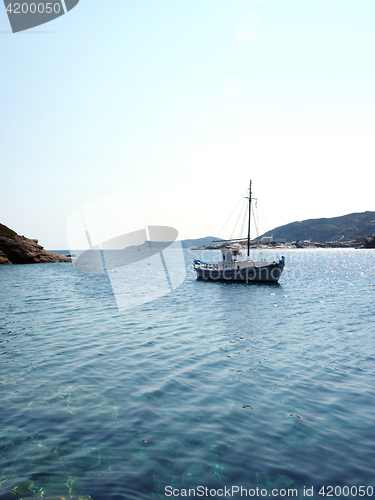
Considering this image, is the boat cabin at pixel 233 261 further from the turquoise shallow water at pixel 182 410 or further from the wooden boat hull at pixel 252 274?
the turquoise shallow water at pixel 182 410

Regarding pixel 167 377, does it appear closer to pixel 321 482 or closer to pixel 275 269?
pixel 321 482

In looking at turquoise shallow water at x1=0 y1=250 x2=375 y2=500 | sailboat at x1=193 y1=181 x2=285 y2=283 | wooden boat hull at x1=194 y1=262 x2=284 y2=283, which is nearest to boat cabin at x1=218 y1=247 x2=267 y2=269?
sailboat at x1=193 y1=181 x2=285 y2=283

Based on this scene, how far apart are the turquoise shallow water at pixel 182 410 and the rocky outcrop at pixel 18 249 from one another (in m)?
84.3

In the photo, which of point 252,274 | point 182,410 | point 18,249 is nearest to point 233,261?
point 252,274

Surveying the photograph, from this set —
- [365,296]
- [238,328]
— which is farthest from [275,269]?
[238,328]

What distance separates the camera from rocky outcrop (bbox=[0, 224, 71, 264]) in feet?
293

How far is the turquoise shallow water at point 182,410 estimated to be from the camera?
577cm

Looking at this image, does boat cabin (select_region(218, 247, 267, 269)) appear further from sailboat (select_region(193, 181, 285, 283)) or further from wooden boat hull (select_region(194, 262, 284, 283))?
wooden boat hull (select_region(194, 262, 284, 283))

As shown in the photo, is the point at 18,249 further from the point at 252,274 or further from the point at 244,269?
the point at 252,274

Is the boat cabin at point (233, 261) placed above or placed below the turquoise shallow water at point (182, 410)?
above

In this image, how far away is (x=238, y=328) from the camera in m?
19.1

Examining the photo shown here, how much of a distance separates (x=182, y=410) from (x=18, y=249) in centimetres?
9914

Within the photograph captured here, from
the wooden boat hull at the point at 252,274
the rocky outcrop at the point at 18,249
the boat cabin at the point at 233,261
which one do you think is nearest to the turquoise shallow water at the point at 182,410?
the wooden boat hull at the point at 252,274

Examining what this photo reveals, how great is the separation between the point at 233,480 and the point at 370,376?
8.15 meters
